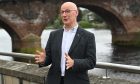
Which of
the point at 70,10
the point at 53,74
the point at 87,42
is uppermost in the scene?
the point at 70,10

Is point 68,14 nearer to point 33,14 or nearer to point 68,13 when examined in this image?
point 68,13

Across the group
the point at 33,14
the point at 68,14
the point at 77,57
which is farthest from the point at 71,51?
the point at 33,14

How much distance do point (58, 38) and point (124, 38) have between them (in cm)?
3214

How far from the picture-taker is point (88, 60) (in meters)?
3.51

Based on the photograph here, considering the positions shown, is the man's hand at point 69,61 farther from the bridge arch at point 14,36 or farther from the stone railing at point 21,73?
the bridge arch at point 14,36

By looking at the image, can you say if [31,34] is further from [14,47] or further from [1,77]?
[1,77]

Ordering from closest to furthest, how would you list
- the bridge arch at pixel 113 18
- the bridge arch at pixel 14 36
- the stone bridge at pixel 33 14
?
the stone bridge at pixel 33 14 < the bridge arch at pixel 14 36 < the bridge arch at pixel 113 18

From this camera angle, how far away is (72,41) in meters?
3.62

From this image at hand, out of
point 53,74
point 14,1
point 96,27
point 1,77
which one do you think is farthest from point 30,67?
point 96,27

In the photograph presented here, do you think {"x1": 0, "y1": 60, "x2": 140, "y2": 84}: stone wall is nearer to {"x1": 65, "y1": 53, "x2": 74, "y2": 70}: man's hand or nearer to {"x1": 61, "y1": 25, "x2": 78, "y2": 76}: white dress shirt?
{"x1": 61, "y1": 25, "x2": 78, "y2": 76}: white dress shirt

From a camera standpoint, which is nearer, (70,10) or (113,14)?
(70,10)

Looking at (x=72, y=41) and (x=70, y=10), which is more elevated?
(x=70, y=10)

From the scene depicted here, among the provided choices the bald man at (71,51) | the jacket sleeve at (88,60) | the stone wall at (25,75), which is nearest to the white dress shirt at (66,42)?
the bald man at (71,51)

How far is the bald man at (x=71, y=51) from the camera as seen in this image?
354cm
